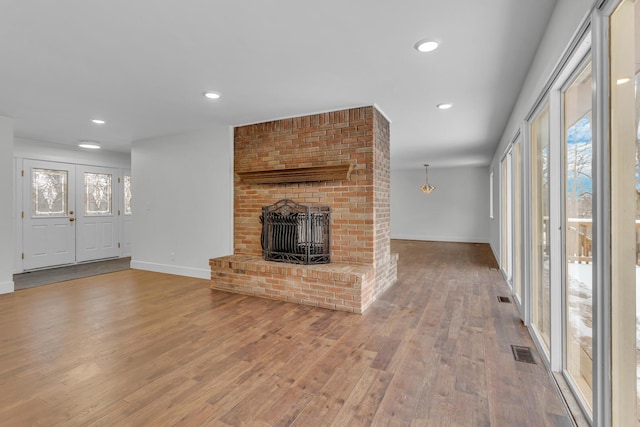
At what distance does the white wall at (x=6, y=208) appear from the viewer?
4.09m

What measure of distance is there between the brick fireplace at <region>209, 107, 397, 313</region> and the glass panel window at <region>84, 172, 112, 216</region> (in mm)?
4263

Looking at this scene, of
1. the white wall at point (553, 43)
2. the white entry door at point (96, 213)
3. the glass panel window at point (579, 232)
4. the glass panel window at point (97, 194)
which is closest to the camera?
the white wall at point (553, 43)

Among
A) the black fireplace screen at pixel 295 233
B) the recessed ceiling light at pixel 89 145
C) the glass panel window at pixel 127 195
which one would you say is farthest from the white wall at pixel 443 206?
the recessed ceiling light at pixel 89 145

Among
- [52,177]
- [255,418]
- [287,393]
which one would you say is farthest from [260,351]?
[52,177]

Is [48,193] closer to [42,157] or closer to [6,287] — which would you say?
[42,157]

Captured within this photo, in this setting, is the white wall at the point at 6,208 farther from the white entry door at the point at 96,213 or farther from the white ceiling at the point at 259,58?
the white entry door at the point at 96,213

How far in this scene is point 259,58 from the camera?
251cm

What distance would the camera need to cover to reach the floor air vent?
224cm

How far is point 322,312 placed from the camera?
3295mm

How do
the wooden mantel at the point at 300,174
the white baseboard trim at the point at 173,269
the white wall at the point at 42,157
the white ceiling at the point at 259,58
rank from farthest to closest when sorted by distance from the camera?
the white wall at the point at 42,157
the white baseboard trim at the point at 173,269
the wooden mantel at the point at 300,174
the white ceiling at the point at 259,58

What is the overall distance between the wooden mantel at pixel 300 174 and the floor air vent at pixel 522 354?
2.30 meters

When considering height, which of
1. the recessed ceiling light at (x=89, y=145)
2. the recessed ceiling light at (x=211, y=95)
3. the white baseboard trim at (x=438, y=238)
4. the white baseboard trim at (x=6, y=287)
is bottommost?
the white baseboard trim at (x=6, y=287)

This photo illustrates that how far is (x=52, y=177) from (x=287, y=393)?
21.9 feet

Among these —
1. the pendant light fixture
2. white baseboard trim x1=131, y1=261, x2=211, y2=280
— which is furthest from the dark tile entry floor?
the pendant light fixture
